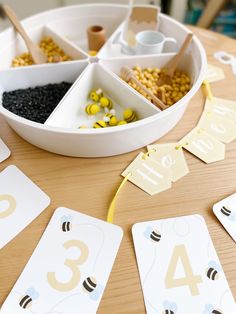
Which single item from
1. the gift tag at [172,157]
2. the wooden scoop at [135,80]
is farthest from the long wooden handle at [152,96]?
the gift tag at [172,157]

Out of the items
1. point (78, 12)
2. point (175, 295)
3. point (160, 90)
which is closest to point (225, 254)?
point (175, 295)

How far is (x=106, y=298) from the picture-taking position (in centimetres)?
54

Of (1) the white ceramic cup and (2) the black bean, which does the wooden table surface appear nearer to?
(2) the black bean

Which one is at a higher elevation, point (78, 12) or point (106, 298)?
point (78, 12)

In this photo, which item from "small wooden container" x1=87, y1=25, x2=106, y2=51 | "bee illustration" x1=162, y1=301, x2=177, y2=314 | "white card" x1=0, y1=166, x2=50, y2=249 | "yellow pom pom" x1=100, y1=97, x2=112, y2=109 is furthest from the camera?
"small wooden container" x1=87, y1=25, x2=106, y2=51

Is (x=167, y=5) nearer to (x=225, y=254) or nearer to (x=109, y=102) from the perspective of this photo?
(x=109, y=102)

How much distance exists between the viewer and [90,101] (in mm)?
902

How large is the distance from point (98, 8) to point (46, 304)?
36.0 inches

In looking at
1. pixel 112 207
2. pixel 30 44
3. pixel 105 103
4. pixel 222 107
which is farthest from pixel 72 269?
pixel 30 44

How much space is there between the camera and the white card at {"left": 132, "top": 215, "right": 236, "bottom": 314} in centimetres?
53

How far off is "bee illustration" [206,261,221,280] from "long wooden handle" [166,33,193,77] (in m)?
0.55

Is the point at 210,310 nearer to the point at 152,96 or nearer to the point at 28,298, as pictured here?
the point at 28,298

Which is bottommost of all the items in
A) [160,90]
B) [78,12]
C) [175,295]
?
[175,295]

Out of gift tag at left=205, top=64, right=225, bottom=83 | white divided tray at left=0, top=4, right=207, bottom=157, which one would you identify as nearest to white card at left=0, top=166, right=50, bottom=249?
white divided tray at left=0, top=4, right=207, bottom=157
